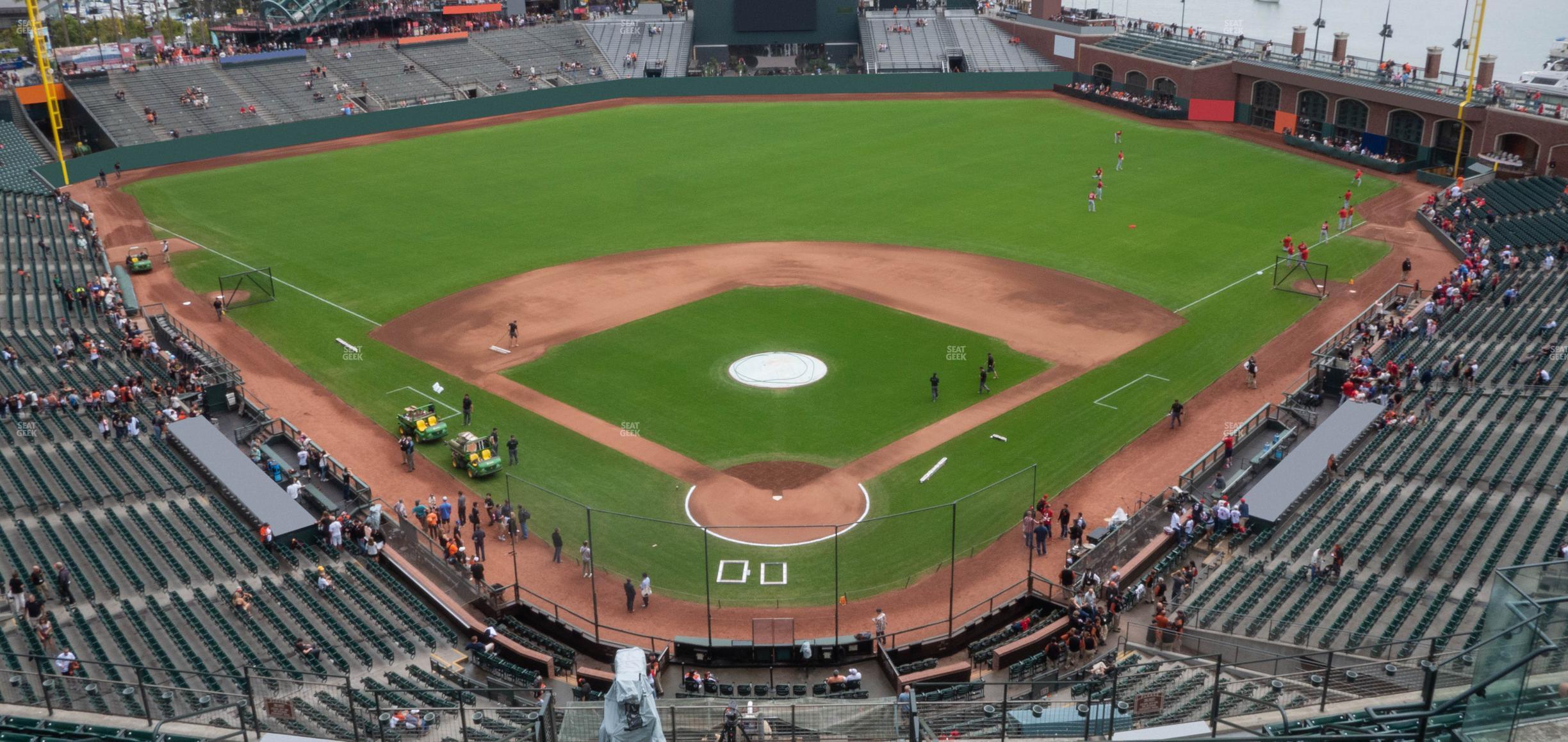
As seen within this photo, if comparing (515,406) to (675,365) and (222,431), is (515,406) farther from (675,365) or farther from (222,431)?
(222,431)

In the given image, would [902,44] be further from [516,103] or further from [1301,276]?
[1301,276]

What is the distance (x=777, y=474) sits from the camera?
121ft

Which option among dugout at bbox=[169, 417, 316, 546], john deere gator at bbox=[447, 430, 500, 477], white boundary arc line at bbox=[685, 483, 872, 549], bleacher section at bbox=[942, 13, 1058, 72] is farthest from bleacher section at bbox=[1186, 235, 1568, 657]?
bleacher section at bbox=[942, 13, 1058, 72]

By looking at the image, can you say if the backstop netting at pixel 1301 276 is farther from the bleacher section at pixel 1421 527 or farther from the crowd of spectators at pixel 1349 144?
the crowd of spectators at pixel 1349 144

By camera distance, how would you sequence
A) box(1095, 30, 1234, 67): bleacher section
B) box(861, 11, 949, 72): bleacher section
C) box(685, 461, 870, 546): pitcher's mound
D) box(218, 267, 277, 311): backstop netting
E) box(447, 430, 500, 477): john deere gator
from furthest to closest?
box(861, 11, 949, 72): bleacher section < box(1095, 30, 1234, 67): bleacher section < box(218, 267, 277, 311): backstop netting < box(447, 430, 500, 477): john deere gator < box(685, 461, 870, 546): pitcher's mound

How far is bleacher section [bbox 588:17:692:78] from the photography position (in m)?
101

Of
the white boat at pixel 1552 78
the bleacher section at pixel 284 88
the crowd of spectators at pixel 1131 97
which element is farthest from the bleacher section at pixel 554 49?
the white boat at pixel 1552 78

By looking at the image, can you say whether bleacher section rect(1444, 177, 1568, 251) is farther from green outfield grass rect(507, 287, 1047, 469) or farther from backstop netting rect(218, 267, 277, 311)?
backstop netting rect(218, 267, 277, 311)

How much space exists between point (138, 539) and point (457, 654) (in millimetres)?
9553

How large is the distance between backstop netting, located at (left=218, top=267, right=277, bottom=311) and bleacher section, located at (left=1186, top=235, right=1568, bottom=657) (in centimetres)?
4262

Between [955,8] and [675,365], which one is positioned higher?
[955,8]

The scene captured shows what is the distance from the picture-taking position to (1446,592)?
26328 mm

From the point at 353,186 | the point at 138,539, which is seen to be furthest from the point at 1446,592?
the point at 353,186

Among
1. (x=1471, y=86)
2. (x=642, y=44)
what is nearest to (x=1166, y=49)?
(x=1471, y=86)
